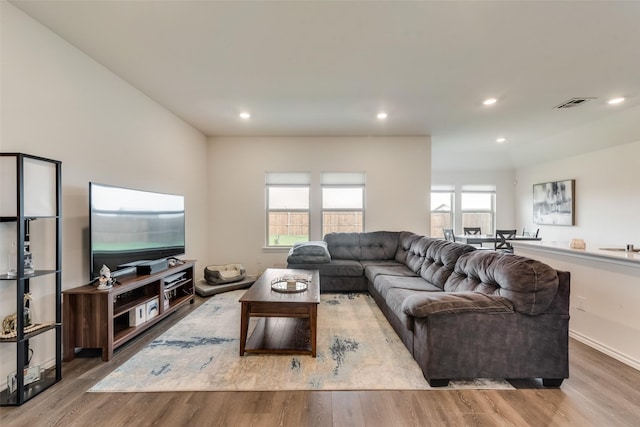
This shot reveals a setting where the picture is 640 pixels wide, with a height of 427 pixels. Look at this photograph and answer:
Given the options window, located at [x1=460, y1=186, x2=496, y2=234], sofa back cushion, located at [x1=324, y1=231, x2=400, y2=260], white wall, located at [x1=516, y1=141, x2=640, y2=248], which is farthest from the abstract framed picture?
sofa back cushion, located at [x1=324, y1=231, x2=400, y2=260]

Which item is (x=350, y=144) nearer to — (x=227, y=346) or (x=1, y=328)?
(x=227, y=346)

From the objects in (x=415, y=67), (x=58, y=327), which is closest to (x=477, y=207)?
(x=415, y=67)

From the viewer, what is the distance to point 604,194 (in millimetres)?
5230

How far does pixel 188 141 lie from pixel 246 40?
8.95ft

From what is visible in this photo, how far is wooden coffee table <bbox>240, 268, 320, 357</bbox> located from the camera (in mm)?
2455

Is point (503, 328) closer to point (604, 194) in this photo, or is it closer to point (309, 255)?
point (309, 255)

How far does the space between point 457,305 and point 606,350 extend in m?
1.75

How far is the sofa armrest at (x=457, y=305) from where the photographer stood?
2.02 metres

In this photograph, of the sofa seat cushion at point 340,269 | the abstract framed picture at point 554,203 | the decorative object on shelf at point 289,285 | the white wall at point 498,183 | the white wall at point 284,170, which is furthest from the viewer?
the white wall at point 498,183

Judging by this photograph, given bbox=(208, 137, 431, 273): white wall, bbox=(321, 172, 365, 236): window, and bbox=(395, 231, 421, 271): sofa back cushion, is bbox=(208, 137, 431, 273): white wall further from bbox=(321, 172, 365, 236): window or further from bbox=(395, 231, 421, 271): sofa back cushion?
bbox=(395, 231, 421, 271): sofa back cushion

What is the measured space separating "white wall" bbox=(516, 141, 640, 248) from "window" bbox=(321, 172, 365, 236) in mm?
4480

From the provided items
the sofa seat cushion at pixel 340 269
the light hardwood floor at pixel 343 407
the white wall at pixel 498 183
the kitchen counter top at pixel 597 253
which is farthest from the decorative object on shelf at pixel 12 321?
the white wall at pixel 498 183

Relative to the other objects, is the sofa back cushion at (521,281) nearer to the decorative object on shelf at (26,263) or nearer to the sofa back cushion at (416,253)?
the sofa back cushion at (416,253)

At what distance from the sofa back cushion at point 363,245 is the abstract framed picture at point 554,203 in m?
3.99
